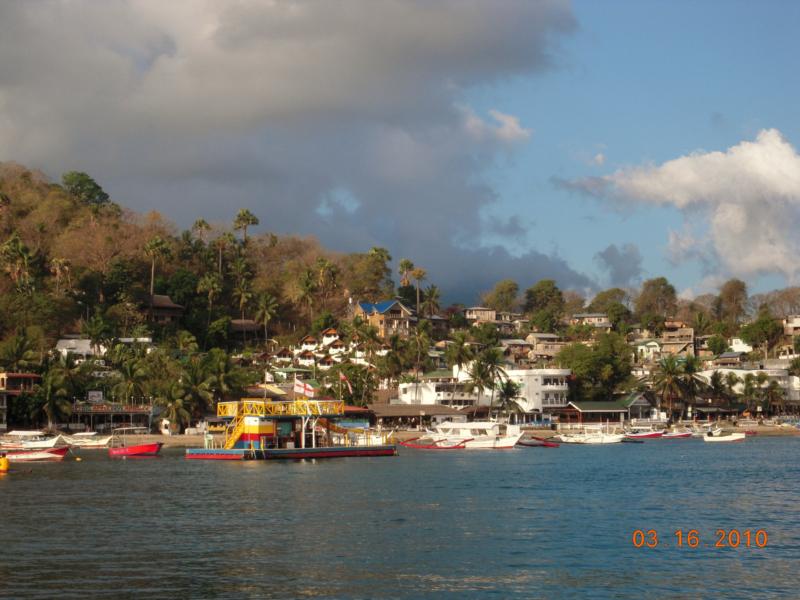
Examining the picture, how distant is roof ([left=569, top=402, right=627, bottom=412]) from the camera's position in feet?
469

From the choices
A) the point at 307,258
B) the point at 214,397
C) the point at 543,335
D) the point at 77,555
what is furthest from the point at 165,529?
the point at 543,335

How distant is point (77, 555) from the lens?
36406mm

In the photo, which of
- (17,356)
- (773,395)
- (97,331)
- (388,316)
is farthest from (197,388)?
(773,395)

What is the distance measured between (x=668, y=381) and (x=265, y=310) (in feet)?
201

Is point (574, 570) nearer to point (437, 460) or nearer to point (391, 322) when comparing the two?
point (437, 460)

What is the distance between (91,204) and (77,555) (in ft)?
479

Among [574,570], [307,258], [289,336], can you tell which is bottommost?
[574,570]

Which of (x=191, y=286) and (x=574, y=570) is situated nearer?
(x=574, y=570)

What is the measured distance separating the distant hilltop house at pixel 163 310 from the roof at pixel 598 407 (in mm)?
59431

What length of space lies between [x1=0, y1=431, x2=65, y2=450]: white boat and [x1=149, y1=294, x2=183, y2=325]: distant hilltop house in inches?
1850

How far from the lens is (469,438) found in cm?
10431
